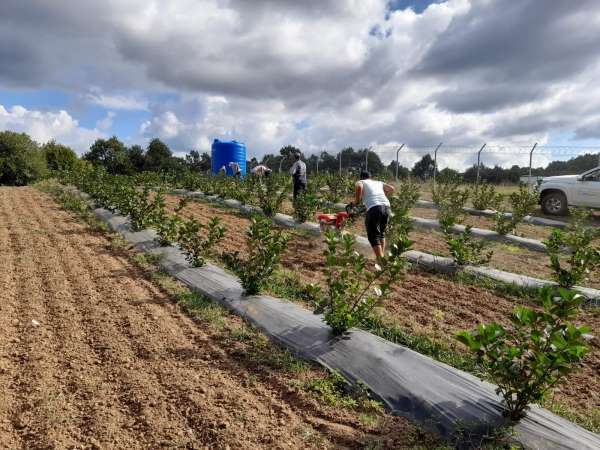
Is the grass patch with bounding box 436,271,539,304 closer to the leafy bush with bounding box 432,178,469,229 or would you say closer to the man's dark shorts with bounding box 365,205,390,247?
the man's dark shorts with bounding box 365,205,390,247

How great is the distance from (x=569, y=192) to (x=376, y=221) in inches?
331

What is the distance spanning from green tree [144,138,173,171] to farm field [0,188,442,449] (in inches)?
1819

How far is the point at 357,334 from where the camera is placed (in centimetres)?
325

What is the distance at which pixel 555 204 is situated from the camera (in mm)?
11523

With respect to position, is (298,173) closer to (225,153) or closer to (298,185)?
(298,185)

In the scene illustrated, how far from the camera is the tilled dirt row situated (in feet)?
10.2

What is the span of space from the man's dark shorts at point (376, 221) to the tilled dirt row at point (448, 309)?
2.22 feet

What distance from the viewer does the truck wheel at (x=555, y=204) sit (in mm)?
11375

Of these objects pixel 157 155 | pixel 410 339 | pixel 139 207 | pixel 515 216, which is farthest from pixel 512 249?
pixel 157 155

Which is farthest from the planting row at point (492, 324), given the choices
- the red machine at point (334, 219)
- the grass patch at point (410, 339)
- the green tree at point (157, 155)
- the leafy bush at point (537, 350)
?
the green tree at point (157, 155)

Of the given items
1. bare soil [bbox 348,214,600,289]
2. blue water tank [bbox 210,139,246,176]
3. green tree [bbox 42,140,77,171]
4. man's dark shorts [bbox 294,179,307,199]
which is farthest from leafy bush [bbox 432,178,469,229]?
green tree [bbox 42,140,77,171]

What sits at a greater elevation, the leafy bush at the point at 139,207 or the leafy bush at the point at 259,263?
the leafy bush at the point at 139,207

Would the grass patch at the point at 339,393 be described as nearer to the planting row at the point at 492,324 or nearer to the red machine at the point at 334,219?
the planting row at the point at 492,324

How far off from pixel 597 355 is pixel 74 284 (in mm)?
5270
